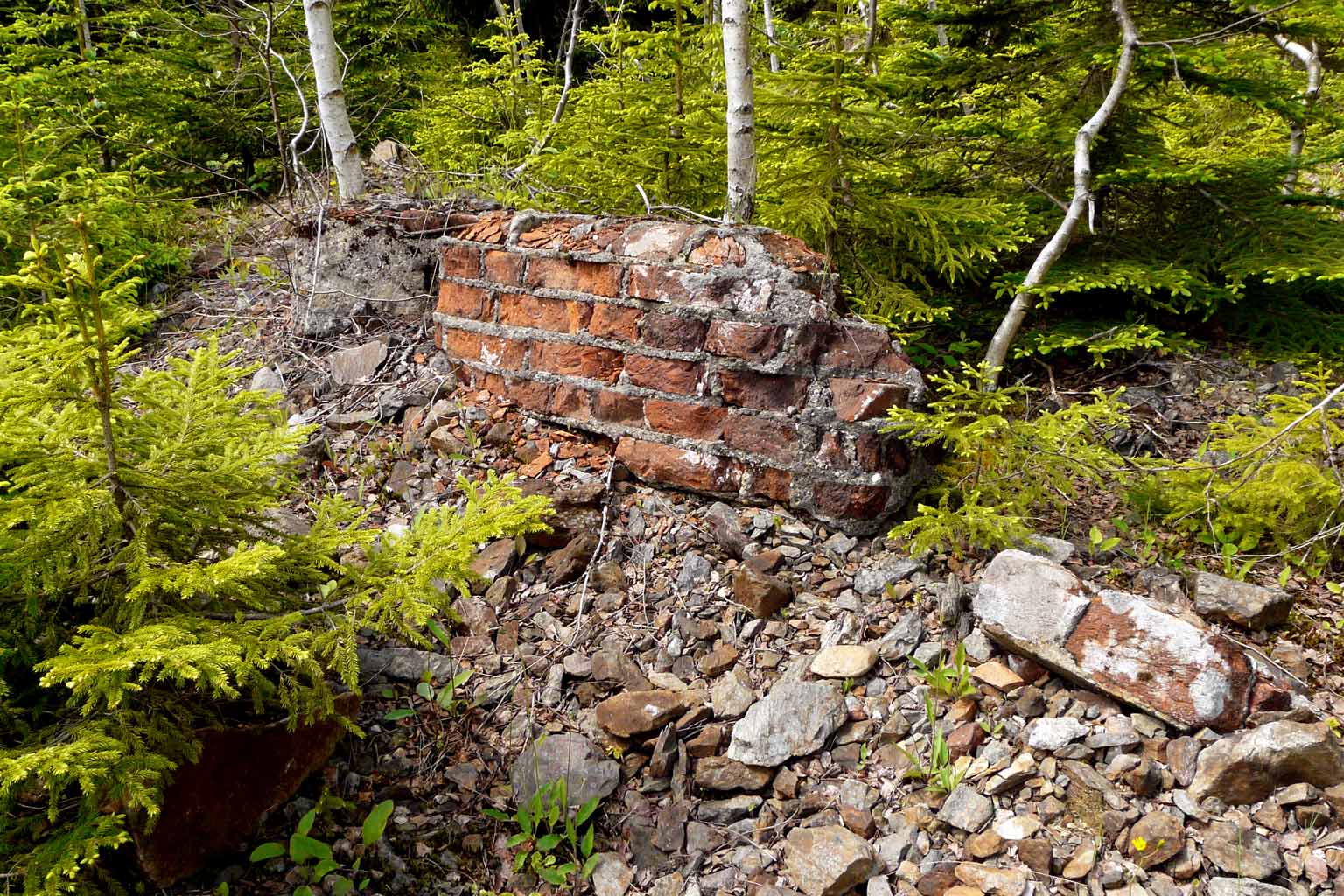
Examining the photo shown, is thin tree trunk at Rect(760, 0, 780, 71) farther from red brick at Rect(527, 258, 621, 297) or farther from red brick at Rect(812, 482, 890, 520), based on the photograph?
red brick at Rect(812, 482, 890, 520)

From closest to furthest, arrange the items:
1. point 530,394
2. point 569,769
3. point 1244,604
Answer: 1. point 569,769
2. point 1244,604
3. point 530,394

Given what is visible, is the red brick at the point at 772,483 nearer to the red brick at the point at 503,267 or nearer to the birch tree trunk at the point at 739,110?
the birch tree trunk at the point at 739,110

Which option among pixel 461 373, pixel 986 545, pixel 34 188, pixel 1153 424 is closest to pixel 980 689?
pixel 986 545

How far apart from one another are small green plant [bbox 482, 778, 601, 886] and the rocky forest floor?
0.02 metres

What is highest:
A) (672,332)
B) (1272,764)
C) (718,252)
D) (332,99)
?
(332,99)

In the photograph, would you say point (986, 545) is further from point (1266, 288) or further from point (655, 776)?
point (1266, 288)

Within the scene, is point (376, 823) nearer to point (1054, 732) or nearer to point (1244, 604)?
point (1054, 732)

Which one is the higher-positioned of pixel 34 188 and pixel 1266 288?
pixel 34 188

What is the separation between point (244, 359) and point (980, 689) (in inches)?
165

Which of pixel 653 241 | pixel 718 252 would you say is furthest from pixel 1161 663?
pixel 653 241

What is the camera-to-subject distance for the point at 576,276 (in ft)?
11.6

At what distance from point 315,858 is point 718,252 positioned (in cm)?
254

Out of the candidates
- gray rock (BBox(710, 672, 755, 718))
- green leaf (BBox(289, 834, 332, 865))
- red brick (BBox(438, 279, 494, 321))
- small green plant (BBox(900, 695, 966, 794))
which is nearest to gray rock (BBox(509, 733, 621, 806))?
gray rock (BBox(710, 672, 755, 718))

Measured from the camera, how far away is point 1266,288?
4309 millimetres
